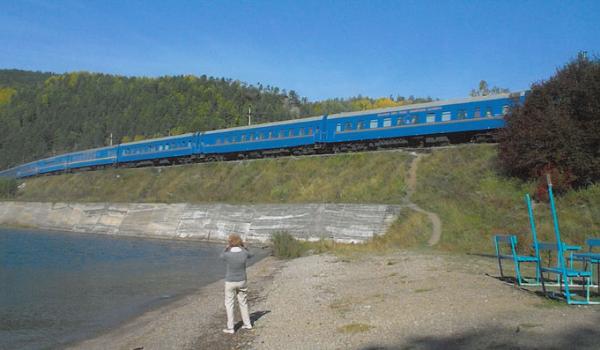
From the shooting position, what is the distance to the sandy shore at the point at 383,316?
24.3 feet

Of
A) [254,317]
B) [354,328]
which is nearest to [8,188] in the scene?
[254,317]

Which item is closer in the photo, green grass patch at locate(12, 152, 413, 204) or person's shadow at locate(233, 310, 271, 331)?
person's shadow at locate(233, 310, 271, 331)

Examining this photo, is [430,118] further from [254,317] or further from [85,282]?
[254,317]

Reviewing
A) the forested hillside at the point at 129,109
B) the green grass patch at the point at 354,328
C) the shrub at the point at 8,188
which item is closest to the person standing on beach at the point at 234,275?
the green grass patch at the point at 354,328

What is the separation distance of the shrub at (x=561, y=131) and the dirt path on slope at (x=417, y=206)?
14.9 ft

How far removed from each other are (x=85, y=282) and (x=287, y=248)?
26.5 feet

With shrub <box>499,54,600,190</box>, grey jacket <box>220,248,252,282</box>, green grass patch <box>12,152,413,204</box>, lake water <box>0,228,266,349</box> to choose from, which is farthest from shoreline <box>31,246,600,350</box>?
green grass patch <box>12,152,413,204</box>

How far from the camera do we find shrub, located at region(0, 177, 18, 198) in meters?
68.1

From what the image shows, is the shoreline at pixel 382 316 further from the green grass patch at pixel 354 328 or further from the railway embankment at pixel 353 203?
the railway embankment at pixel 353 203

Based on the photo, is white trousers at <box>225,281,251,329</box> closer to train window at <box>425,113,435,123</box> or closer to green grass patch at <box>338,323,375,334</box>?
green grass patch at <box>338,323,375,334</box>

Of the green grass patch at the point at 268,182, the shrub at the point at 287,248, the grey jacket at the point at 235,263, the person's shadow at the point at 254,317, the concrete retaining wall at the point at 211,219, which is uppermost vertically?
the green grass patch at the point at 268,182

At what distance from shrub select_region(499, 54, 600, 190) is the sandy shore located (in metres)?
9.17

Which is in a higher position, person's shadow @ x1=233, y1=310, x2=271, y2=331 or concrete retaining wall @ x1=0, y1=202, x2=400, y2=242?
concrete retaining wall @ x1=0, y1=202, x2=400, y2=242

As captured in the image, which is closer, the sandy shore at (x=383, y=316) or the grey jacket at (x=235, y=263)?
the sandy shore at (x=383, y=316)
